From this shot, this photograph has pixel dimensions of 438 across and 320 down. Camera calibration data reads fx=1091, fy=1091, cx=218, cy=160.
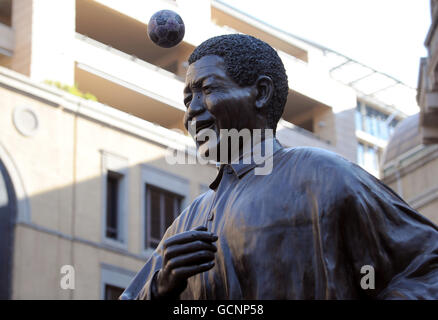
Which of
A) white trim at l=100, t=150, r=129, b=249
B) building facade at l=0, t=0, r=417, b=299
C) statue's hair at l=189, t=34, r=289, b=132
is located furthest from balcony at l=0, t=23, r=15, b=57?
statue's hair at l=189, t=34, r=289, b=132

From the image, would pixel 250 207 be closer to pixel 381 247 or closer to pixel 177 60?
pixel 381 247

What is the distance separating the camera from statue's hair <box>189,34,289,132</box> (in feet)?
15.6

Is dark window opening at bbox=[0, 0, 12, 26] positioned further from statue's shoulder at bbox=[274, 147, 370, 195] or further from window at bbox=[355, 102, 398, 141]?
window at bbox=[355, 102, 398, 141]

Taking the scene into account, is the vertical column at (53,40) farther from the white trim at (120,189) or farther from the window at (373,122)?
the window at (373,122)

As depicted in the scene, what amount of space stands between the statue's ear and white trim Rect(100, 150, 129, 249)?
2714 cm

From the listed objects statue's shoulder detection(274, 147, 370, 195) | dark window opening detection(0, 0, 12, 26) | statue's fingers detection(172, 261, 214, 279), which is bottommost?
statue's fingers detection(172, 261, 214, 279)

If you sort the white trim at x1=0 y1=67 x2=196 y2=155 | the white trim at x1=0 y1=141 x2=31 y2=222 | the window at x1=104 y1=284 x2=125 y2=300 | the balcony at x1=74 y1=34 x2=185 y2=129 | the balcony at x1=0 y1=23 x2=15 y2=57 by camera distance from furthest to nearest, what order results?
the balcony at x1=74 y1=34 x2=185 y2=129 → the balcony at x1=0 y1=23 x2=15 y2=57 → the window at x1=104 y1=284 x2=125 y2=300 → the white trim at x1=0 y1=67 x2=196 y2=155 → the white trim at x1=0 y1=141 x2=31 y2=222

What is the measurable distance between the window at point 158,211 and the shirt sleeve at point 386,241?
94.5 feet

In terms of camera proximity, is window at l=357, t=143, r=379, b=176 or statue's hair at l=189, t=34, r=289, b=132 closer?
statue's hair at l=189, t=34, r=289, b=132

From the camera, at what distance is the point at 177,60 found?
39250 mm

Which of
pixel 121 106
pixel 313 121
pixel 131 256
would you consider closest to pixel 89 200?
pixel 131 256

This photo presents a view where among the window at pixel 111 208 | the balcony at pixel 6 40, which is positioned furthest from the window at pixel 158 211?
the balcony at pixel 6 40

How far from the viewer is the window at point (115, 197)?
32.1m

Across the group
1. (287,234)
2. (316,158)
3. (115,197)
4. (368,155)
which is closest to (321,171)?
(316,158)
